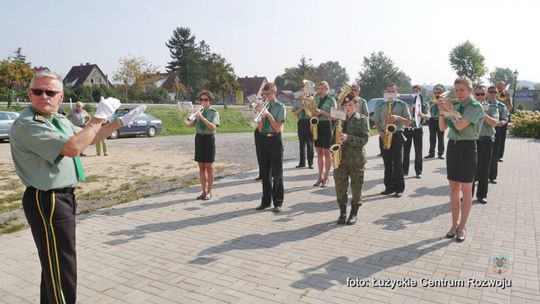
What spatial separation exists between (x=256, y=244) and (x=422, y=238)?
2.16 m

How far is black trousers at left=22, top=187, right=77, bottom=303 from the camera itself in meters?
2.82

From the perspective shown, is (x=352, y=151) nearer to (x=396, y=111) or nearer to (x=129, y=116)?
(x=396, y=111)

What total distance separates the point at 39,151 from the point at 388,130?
20.3 ft

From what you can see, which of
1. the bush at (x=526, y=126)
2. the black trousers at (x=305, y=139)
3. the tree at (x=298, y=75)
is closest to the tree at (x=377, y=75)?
the tree at (x=298, y=75)

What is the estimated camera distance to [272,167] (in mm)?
6766

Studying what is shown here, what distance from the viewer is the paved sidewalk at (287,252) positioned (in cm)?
392

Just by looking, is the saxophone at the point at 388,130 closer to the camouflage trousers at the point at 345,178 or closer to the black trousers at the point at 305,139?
the camouflage trousers at the point at 345,178

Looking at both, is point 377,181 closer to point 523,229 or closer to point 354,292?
point 523,229

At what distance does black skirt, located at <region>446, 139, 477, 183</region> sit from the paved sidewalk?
2.70 feet

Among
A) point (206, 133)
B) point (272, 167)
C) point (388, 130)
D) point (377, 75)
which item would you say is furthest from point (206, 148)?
point (377, 75)

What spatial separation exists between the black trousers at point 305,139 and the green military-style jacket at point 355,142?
4.50 meters

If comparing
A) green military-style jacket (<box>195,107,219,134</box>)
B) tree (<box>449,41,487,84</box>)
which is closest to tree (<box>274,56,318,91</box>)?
tree (<box>449,41,487,84</box>)

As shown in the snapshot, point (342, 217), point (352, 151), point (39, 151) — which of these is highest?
point (39, 151)

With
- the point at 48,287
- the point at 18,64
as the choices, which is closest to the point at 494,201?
the point at 48,287
